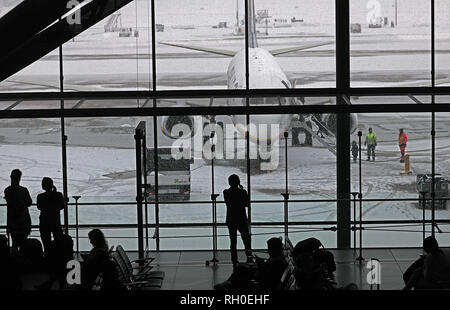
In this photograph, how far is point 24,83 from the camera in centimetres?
1452

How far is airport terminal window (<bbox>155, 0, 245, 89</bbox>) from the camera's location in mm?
14344

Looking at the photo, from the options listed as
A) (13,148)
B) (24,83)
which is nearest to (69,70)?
(24,83)

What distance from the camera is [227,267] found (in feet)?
41.0

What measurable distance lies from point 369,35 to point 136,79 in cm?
386

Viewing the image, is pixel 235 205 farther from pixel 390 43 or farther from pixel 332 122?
pixel 390 43

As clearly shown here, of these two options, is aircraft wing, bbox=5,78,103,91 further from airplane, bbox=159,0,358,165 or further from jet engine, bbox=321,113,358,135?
jet engine, bbox=321,113,358,135

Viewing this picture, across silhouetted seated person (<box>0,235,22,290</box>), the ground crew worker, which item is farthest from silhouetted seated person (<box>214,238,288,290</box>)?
the ground crew worker

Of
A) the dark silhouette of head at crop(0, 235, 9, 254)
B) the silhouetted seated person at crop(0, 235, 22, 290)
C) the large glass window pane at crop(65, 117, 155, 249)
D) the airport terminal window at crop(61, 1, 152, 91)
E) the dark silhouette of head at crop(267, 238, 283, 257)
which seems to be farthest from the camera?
the large glass window pane at crop(65, 117, 155, 249)

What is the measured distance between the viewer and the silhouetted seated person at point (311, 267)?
8.03 m

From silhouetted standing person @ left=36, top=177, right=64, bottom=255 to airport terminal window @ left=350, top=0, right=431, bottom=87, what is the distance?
5226 millimetres

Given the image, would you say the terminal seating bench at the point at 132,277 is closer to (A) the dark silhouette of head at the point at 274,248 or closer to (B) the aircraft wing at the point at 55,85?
(A) the dark silhouette of head at the point at 274,248

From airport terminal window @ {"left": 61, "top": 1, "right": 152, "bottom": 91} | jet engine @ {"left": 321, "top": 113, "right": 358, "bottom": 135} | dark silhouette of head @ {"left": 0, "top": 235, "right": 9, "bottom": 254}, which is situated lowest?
dark silhouette of head @ {"left": 0, "top": 235, "right": 9, "bottom": 254}

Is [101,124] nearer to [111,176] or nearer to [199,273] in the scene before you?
[111,176]
